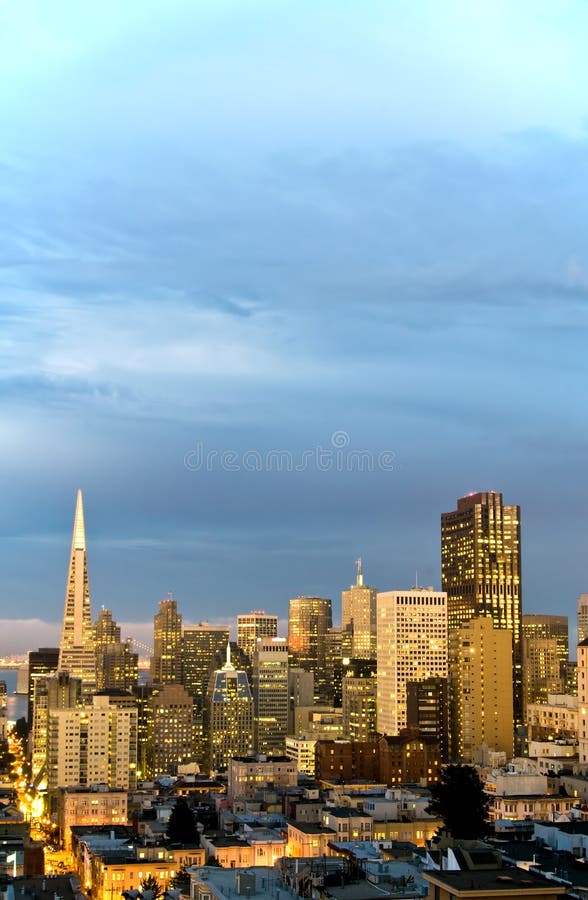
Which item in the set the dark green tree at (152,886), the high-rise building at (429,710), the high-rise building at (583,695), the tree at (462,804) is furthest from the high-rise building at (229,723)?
the dark green tree at (152,886)

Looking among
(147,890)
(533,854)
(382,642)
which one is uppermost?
(382,642)

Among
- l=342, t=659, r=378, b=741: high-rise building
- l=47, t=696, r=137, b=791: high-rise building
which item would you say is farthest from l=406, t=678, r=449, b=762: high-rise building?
l=47, t=696, r=137, b=791: high-rise building

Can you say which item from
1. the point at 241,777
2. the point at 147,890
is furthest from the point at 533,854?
the point at 241,777

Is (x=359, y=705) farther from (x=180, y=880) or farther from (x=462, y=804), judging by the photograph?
(x=180, y=880)

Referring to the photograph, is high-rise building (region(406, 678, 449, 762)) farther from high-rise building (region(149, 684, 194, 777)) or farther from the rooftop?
the rooftop

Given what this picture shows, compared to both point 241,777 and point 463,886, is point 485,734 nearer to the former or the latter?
point 241,777

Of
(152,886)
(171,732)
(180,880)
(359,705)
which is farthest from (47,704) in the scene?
(180,880)
